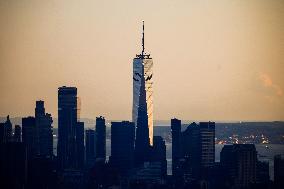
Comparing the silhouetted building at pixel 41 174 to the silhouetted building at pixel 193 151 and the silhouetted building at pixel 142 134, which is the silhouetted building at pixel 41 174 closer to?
the silhouetted building at pixel 193 151

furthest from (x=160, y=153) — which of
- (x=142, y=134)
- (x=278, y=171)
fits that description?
(x=278, y=171)

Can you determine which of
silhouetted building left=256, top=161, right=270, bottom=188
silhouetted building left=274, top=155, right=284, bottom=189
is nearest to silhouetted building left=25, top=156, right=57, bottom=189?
silhouetted building left=256, top=161, right=270, bottom=188

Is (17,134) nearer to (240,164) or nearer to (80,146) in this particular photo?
(80,146)

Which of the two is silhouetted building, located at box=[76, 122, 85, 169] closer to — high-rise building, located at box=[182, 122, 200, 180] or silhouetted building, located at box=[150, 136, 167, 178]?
silhouetted building, located at box=[150, 136, 167, 178]

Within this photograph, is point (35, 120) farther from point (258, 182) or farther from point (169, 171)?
point (258, 182)

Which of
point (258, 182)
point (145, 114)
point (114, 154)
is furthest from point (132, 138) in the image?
point (258, 182)
